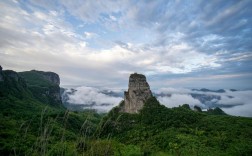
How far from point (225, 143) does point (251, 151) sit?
87.3ft

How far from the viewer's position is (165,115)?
3401 inches

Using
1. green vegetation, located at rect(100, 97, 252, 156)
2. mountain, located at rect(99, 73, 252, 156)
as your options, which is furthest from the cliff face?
green vegetation, located at rect(100, 97, 252, 156)

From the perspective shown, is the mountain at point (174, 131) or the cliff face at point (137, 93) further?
the cliff face at point (137, 93)

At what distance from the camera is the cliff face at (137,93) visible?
94000 millimetres

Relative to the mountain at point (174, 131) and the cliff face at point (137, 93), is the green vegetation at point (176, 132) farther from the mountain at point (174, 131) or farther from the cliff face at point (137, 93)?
the cliff face at point (137, 93)

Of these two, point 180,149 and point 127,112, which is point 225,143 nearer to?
point 180,149

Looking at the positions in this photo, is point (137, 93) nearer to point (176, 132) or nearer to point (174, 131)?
point (174, 131)

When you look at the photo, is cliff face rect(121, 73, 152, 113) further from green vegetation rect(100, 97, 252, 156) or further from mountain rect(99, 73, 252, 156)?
green vegetation rect(100, 97, 252, 156)

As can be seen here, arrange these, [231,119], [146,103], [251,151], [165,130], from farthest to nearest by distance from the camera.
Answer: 1. [146,103]
2. [231,119]
3. [165,130]
4. [251,151]

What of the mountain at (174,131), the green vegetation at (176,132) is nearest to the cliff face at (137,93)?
the mountain at (174,131)

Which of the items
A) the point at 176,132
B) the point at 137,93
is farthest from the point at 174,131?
the point at 137,93

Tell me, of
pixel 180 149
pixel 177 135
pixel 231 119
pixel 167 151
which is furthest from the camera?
pixel 231 119

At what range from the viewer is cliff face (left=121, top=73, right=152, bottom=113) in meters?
94.0

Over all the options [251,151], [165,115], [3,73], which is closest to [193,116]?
[165,115]
